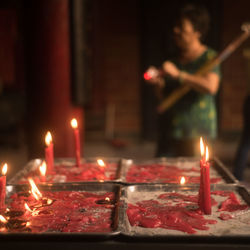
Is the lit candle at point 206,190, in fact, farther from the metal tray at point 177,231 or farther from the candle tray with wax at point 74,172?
the candle tray with wax at point 74,172

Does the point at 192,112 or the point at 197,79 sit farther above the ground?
the point at 197,79

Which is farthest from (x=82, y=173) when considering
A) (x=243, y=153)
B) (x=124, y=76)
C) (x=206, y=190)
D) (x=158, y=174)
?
(x=124, y=76)

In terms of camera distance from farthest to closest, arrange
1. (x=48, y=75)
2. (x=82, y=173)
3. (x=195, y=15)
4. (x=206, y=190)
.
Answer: (x=48, y=75), (x=195, y=15), (x=82, y=173), (x=206, y=190)

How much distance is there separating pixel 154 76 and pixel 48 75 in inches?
44.9

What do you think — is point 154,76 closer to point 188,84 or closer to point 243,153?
point 188,84

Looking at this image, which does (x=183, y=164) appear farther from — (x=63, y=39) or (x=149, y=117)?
(x=149, y=117)

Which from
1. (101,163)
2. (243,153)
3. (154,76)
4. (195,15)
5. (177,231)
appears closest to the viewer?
(177,231)

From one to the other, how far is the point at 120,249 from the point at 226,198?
0.64 metres

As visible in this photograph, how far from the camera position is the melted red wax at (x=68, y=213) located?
4.54 ft

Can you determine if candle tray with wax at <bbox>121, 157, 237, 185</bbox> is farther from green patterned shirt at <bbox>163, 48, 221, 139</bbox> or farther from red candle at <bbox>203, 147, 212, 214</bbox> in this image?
green patterned shirt at <bbox>163, 48, 221, 139</bbox>

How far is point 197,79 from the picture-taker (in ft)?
9.56

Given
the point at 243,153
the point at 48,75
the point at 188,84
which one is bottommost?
the point at 243,153

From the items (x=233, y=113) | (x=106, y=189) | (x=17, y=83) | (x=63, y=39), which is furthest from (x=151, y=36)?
(x=106, y=189)

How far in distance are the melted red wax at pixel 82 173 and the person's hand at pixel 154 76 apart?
2.98ft
